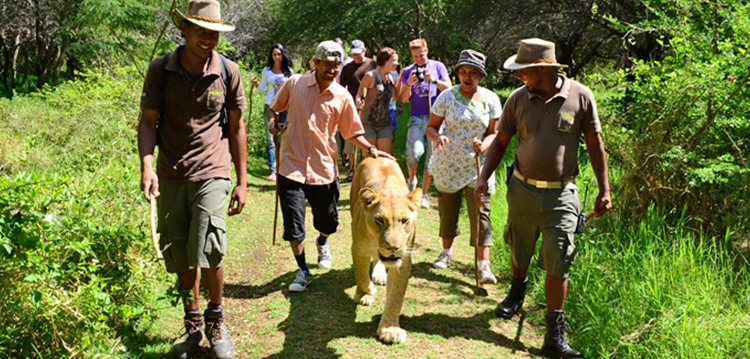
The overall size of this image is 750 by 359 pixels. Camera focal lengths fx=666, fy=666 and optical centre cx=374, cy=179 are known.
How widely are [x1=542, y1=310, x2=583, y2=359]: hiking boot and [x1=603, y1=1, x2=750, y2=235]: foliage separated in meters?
1.76

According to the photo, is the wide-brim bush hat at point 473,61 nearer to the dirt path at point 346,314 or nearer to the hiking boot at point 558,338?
the dirt path at point 346,314

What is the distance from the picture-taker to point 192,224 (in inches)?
163

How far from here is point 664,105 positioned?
20.1ft

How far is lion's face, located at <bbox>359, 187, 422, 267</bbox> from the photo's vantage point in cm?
438

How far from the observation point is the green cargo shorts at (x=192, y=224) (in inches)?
162

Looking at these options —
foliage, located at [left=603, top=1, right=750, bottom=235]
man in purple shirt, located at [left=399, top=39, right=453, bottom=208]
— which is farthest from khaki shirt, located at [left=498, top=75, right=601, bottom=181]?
man in purple shirt, located at [left=399, top=39, right=453, bottom=208]

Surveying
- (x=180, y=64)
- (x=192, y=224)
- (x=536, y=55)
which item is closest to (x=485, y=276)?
(x=536, y=55)

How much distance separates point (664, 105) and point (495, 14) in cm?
1216

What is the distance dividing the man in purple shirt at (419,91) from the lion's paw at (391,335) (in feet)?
12.0

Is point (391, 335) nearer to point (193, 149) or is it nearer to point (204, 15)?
point (193, 149)

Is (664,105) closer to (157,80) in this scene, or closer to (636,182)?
(636,182)

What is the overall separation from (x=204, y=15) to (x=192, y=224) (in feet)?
4.22

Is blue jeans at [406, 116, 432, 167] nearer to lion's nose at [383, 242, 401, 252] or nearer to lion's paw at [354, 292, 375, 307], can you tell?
lion's paw at [354, 292, 375, 307]

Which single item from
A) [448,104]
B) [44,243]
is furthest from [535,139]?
[44,243]
